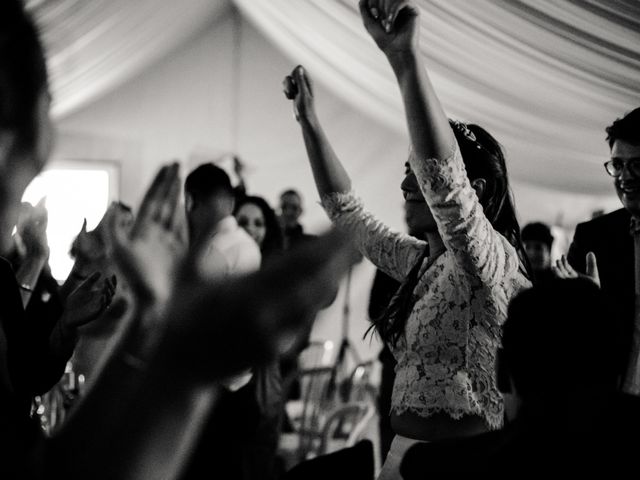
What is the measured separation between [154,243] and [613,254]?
67.9 inches

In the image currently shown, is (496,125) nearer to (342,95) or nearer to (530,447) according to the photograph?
(342,95)

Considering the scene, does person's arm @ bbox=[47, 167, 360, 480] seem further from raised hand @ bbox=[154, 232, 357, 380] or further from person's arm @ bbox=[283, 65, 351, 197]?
person's arm @ bbox=[283, 65, 351, 197]

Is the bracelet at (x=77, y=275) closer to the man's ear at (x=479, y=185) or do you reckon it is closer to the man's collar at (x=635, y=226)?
the man's ear at (x=479, y=185)

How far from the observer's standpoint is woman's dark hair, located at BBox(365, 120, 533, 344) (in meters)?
1.68

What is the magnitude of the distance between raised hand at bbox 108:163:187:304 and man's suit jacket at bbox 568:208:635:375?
1.54 metres

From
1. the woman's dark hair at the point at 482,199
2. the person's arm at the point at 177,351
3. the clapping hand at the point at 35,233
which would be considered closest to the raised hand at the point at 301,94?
the woman's dark hair at the point at 482,199

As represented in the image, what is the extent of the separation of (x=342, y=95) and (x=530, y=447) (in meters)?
6.94

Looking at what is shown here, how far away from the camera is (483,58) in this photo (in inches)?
170

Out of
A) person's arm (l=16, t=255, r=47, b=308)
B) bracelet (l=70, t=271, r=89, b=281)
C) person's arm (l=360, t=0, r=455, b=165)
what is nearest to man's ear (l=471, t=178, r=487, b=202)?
person's arm (l=360, t=0, r=455, b=165)

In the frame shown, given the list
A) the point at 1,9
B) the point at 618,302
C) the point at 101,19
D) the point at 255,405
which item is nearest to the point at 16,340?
the point at 1,9

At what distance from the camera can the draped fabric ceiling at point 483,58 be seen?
11.7 ft

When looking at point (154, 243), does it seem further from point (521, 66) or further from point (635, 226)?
point (521, 66)

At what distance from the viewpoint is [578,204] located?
6969 mm

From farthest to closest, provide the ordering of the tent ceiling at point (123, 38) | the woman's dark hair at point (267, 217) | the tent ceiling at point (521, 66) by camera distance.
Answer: the tent ceiling at point (123, 38) → the woman's dark hair at point (267, 217) → the tent ceiling at point (521, 66)
